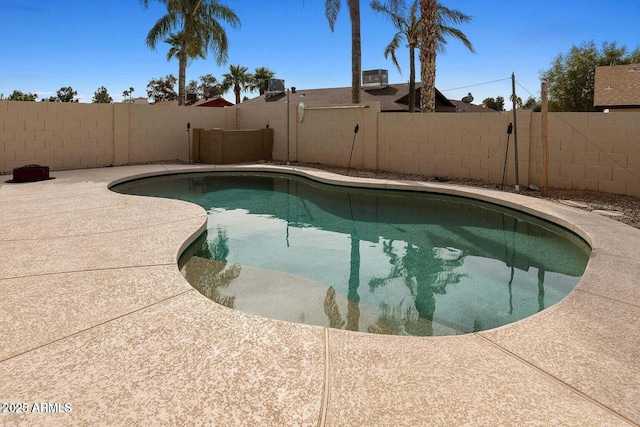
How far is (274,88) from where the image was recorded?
2498 centimetres

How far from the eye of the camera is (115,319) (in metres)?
2.71

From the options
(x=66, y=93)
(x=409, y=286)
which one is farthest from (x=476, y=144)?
→ (x=66, y=93)

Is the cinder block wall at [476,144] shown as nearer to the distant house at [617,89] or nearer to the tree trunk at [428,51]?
the tree trunk at [428,51]

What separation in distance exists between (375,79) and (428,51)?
10.8 metres

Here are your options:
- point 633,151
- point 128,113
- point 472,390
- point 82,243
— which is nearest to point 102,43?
point 128,113

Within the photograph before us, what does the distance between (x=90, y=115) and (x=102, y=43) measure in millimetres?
20542

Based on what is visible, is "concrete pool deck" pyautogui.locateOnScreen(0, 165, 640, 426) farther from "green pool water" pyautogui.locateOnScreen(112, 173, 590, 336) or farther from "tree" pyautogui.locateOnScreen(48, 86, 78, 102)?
"tree" pyautogui.locateOnScreen(48, 86, 78, 102)

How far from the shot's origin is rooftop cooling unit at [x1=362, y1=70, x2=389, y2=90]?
70.6 ft

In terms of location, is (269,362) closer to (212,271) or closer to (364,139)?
(212,271)

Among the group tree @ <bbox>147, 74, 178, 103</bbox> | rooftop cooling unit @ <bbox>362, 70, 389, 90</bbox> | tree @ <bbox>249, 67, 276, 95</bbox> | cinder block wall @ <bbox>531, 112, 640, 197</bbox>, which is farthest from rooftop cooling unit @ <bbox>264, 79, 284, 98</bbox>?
tree @ <bbox>147, 74, 178, 103</bbox>

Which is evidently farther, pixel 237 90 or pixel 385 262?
pixel 237 90

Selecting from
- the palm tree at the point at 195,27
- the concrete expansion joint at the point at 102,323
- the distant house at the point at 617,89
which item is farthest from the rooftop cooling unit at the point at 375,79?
the concrete expansion joint at the point at 102,323

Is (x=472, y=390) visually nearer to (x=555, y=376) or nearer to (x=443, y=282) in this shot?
(x=555, y=376)

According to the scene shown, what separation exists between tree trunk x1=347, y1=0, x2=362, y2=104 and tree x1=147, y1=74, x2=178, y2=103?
147 feet
